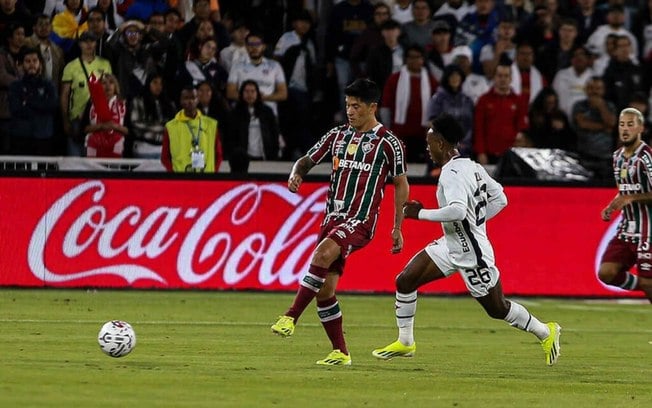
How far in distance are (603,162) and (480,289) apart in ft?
29.8

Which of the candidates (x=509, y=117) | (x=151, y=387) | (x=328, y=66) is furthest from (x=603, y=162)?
(x=151, y=387)

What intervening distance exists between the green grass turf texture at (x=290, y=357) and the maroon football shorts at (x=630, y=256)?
75cm

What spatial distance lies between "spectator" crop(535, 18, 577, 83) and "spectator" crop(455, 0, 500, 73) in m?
0.90

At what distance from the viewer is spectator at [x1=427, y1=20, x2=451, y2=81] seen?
21062 millimetres

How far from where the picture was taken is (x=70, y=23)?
Answer: 61.5 ft

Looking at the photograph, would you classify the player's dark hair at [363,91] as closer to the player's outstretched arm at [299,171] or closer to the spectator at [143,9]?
the player's outstretched arm at [299,171]

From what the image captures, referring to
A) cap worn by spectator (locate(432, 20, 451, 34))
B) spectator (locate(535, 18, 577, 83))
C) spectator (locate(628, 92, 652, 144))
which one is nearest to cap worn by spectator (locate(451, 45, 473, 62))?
cap worn by spectator (locate(432, 20, 451, 34))

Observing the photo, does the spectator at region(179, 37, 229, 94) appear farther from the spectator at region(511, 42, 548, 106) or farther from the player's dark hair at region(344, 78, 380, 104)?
the player's dark hair at region(344, 78, 380, 104)

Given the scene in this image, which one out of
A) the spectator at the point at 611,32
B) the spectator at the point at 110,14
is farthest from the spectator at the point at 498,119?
the spectator at the point at 110,14

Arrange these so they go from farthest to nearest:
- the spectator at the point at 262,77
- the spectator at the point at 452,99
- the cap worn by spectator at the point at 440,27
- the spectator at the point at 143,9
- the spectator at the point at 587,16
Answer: the spectator at the point at 587,16
the cap worn by spectator at the point at 440,27
the spectator at the point at 262,77
the spectator at the point at 452,99
the spectator at the point at 143,9

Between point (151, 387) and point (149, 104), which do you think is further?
point (149, 104)

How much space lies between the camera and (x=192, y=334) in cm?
1395

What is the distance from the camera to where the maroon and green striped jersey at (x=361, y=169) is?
11711mm

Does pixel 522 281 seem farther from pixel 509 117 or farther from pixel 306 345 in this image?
pixel 306 345
